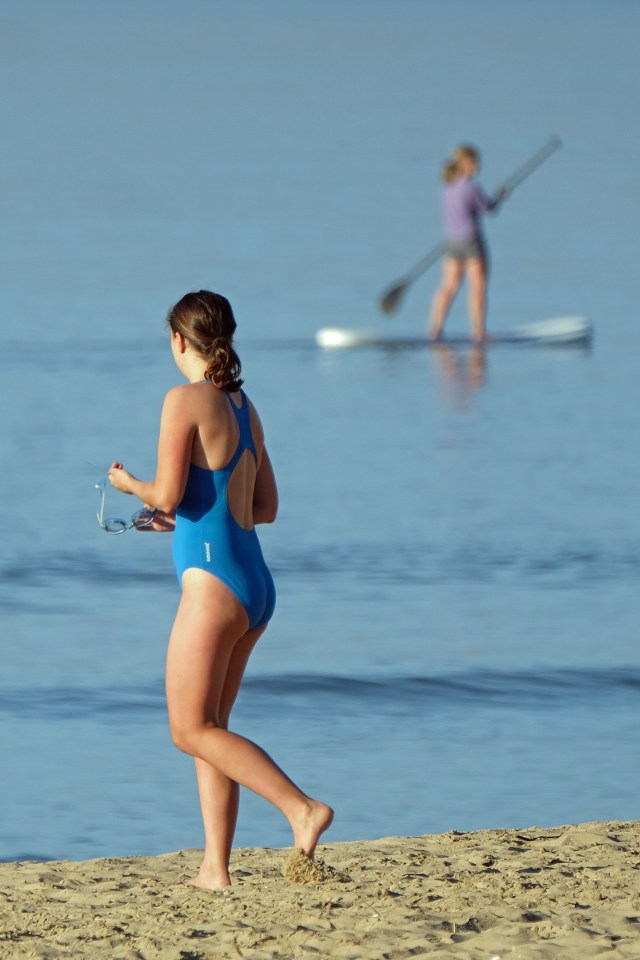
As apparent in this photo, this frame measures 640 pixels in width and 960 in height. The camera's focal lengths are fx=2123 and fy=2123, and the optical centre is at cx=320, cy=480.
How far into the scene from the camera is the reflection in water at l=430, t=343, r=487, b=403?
1556 centimetres

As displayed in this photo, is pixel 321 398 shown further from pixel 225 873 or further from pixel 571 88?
pixel 571 88

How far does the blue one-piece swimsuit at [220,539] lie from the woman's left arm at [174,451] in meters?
0.07

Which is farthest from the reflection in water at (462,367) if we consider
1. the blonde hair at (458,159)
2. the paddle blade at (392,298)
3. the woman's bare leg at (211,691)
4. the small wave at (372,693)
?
the woman's bare leg at (211,691)

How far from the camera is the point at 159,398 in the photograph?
574 inches

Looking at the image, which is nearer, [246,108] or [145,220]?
[145,220]

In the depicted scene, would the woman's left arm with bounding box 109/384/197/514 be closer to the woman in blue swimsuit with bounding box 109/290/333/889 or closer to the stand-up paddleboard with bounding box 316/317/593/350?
the woman in blue swimsuit with bounding box 109/290/333/889

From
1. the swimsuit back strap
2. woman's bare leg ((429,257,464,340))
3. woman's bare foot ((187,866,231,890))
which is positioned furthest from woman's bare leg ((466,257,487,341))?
woman's bare foot ((187,866,231,890))

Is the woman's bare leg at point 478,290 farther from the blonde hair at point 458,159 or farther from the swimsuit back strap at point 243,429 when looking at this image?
the swimsuit back strap at point 243,429

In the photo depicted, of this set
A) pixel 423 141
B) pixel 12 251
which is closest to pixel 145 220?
pixel 12 251

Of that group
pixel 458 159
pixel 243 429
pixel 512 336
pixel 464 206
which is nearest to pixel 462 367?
pixel 512 336

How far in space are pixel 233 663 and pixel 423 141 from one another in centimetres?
2959

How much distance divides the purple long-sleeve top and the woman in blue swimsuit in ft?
40.7

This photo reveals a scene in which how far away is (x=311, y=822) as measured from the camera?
539cm

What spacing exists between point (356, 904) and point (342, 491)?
6.51 meters
